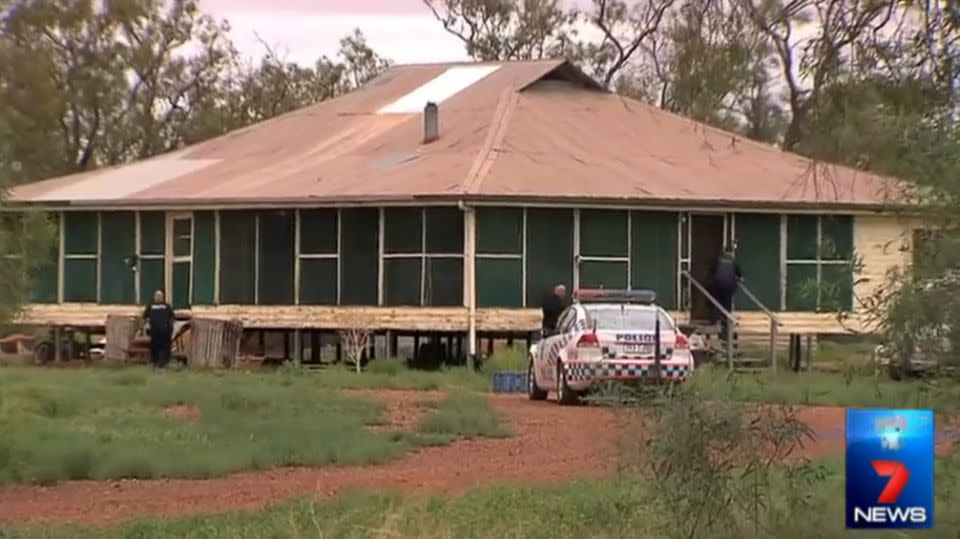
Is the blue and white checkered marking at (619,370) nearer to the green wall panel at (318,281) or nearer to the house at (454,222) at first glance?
the house at (454,222)

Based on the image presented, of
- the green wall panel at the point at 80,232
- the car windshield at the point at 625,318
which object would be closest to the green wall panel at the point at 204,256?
the green wall panel at the point at 80,232

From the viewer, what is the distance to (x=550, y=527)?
13.0 m

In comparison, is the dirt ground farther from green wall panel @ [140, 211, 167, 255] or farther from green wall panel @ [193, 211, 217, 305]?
green wall panel @ [140, 211, 167, 255]

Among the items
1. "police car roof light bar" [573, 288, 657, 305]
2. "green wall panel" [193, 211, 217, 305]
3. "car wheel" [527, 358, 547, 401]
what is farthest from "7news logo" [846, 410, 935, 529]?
"green wall panel" [193, 211, 217, 305]

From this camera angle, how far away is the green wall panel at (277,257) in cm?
3816

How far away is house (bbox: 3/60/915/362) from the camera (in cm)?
3606

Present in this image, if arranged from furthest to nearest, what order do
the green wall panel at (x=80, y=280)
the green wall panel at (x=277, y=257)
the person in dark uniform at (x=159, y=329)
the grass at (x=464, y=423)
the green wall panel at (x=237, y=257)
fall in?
1. the green wall panel at (x=80, y=280)
2. the green wall panel at (x=237, y=257)
3. the green wall panel at (x=277, y=257)
4. the person in dark uniform at (x=159, y=329)
5. the grass at (x=464, y=423)

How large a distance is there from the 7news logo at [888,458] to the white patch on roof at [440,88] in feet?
109

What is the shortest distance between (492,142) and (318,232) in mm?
4029

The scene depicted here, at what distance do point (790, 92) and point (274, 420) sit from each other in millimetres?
10961

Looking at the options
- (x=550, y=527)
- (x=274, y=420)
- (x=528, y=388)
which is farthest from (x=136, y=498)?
(x=528, y=388)

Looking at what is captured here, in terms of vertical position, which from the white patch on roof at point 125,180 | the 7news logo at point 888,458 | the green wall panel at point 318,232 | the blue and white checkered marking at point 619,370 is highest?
the white patch on roof at point 125,180

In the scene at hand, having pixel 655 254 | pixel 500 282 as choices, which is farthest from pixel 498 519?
pixel 655 254

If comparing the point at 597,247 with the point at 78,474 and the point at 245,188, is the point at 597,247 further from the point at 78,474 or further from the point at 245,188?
the point at 78,474
